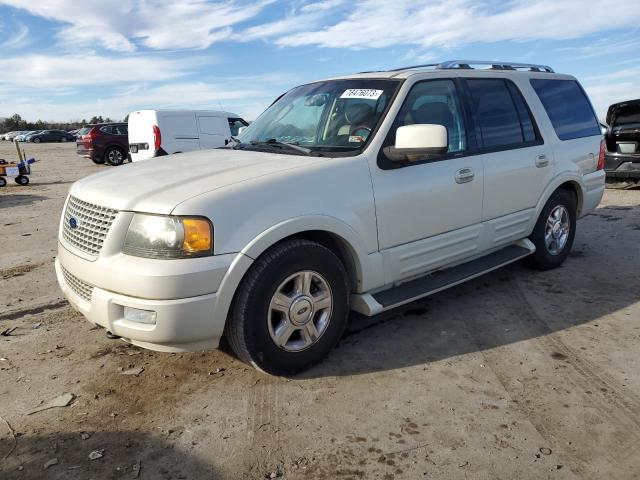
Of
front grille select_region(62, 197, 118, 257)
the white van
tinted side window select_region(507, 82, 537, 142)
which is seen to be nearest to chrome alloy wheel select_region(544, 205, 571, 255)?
tinted side window select_region(507, 82, 537, 142)

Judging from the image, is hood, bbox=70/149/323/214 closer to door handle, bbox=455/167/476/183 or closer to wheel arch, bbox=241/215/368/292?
wheel arch, bbox=241/215/368/292

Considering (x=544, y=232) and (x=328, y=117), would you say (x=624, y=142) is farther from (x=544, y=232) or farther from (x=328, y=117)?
(x=328, y=117)

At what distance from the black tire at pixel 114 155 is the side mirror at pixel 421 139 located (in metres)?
19.8

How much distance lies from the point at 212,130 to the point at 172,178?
437 inches

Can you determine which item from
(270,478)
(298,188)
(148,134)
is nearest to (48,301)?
(298,188)

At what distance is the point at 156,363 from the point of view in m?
3.46

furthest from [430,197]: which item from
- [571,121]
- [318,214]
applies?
[571,121]

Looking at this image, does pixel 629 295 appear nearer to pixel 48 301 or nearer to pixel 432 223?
pixel 432 223

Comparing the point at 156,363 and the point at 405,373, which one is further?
the point at 156,363

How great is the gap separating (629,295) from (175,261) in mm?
3927

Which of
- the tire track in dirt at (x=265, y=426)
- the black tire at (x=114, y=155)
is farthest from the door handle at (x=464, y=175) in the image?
the black tire at (x=114, y=155)

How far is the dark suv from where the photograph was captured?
810 inches

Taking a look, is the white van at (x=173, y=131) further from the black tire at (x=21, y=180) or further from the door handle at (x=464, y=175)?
the door handle at (x=464, y=175)

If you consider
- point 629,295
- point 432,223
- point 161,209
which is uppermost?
point 161,209
